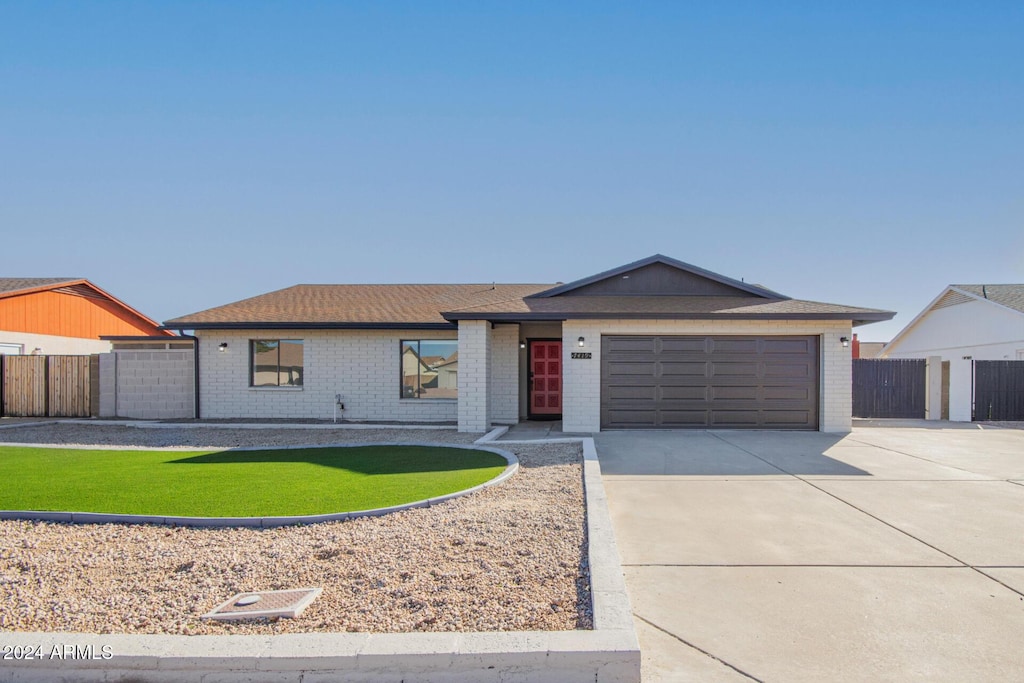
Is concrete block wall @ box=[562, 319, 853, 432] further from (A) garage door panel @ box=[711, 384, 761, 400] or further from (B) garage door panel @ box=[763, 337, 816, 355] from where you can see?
(A) garage door panel @ box=[711, 384, 761, 400]

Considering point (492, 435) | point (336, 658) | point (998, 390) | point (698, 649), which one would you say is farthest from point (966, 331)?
point (336, 658)

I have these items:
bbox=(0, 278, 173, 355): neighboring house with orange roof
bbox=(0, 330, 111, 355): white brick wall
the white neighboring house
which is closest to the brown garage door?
the white neighboring house

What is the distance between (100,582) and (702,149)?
56.9ft

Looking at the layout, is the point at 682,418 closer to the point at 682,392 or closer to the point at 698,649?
the point at 682,392

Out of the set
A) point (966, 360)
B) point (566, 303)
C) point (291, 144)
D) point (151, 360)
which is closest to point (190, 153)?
point (291, 144)

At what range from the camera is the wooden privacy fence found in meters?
15.6

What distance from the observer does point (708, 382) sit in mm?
12297

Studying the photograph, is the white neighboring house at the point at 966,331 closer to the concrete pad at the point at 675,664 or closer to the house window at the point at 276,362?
the concrete pad at the point at 675,664

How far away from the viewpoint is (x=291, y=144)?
16828mm

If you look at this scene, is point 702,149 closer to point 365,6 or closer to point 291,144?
point 365,6

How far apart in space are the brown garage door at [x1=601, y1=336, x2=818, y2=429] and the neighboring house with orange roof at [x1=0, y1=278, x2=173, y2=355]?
16.3m

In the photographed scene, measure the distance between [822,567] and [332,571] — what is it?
12.5 ft

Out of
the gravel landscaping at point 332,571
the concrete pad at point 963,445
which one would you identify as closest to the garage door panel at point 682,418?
the concrete pad at point 963,445

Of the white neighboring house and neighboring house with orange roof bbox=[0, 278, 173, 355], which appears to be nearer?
the white neighboring house
